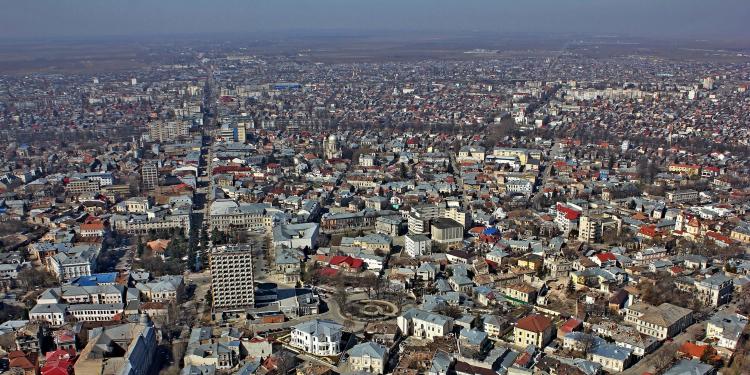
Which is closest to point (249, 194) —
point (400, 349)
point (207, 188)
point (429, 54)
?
point (207, 188)

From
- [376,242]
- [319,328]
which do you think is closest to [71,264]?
[319,328]

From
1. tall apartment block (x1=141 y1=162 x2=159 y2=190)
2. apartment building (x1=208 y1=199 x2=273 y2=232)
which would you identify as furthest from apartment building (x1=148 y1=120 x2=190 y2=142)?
apartment building (x1=208 y1=199 x2=273 y2=232)

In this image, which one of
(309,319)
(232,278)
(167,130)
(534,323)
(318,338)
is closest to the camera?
(318,338)

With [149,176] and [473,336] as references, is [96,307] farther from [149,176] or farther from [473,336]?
[149,176]

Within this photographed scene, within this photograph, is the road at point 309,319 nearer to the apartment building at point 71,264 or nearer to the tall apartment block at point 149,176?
the apartment building at point 71,264

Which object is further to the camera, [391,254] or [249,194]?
[249,194]

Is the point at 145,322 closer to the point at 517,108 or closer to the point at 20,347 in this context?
the point at 20,347
